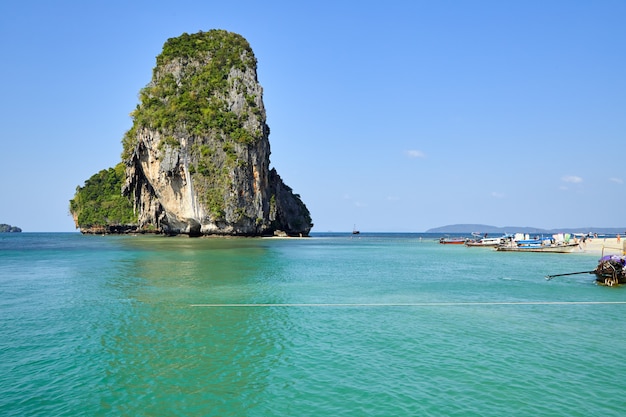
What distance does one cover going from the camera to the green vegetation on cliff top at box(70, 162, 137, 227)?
5017 inches

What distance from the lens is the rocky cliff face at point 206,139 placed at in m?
82.9

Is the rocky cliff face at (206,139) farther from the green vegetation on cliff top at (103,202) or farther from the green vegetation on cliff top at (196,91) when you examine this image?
the green vegetation on cliff top at (103,202)

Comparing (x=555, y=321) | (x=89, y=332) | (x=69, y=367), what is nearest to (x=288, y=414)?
(x=69, y=367)

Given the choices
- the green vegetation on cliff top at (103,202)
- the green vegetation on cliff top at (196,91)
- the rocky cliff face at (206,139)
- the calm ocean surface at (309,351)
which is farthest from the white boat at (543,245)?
the green vegetation on cliff top at (103,202)

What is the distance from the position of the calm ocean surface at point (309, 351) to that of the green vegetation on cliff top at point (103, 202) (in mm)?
115169

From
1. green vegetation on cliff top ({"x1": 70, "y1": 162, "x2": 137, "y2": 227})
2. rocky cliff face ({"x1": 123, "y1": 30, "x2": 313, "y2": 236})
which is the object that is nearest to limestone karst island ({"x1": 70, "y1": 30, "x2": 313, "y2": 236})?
rocky cliff face ({"x1": 123, "y1": 30, "x2": 313, "y2": 236})

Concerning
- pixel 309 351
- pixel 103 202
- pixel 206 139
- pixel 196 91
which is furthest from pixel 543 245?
pixel 103 202

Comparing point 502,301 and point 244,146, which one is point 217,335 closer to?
point 502,301

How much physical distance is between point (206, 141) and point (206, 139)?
42cm

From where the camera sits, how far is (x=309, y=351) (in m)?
11.5

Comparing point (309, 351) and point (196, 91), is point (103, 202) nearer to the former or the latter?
point (196, 91)

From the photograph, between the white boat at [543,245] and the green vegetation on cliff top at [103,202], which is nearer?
the white boat at [543,245]

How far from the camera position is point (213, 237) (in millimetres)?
87688

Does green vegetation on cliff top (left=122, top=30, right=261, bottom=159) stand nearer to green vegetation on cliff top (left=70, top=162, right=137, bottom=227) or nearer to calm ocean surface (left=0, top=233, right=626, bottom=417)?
green vegetation on cliff top (left=70, top=162, right=137, bottom=227)
